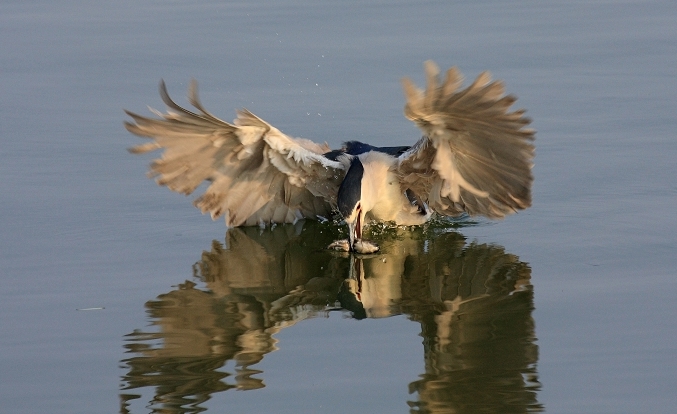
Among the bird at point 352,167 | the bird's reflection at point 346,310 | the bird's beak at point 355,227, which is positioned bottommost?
the bird's reflection at point 346,310

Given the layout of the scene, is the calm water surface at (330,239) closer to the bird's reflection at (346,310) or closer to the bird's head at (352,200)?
the bird's reflection at (346,310)

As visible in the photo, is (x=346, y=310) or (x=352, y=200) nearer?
(x=346, y=310)

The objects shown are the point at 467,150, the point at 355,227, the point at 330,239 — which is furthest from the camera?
the point at 330,239

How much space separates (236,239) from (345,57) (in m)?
3.06

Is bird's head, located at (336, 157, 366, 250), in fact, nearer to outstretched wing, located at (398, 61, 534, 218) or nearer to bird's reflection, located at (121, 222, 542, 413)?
bird's reflection, located at (121, 222, 542, 413)

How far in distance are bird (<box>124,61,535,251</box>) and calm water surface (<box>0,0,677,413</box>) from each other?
7.5 inches

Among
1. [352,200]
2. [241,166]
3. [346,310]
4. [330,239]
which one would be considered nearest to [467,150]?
[352,200]

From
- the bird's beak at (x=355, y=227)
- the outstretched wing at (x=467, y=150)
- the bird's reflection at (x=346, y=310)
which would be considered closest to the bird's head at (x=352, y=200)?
the bird's beak at (x=355, y=227)

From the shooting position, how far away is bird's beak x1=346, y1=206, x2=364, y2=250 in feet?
23.1

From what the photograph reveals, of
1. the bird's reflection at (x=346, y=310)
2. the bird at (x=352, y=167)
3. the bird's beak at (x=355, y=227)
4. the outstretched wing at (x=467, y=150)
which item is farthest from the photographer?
the bird's beak at (x=355, y=227)

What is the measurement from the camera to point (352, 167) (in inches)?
285

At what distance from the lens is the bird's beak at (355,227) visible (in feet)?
23.1

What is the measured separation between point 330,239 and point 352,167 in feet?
1.81

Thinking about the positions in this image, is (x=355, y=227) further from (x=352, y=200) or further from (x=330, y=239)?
(x=330, y=239)
